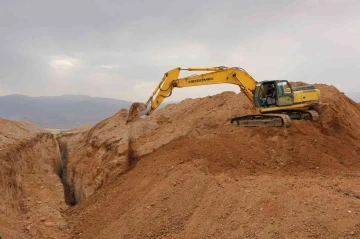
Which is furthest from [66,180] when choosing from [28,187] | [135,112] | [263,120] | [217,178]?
[263,120]

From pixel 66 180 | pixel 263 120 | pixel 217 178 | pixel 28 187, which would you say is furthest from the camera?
pixel 66 180

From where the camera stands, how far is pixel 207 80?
14.3 metres

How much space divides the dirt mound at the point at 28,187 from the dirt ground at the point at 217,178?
269mm

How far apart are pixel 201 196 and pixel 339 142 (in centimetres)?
554

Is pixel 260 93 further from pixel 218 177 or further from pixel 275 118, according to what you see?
pixel 218 177

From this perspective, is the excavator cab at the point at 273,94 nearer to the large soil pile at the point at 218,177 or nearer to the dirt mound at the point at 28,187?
the large soil pile at the point at 218,177

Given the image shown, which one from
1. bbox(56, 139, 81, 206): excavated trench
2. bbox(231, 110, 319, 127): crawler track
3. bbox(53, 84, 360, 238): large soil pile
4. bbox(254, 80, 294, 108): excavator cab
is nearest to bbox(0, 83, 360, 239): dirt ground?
bbox(53, 84, 360, 238): large soil pile

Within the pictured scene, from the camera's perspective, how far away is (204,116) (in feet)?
48.6

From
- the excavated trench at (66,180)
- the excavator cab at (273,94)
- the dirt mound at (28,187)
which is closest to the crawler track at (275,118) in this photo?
the excavator cab at (273,94)

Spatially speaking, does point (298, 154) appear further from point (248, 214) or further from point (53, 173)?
point (53, 173)

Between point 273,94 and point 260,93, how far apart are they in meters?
0.45

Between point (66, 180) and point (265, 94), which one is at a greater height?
point (265, 94)

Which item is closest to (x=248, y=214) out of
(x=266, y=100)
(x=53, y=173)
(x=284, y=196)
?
(x=284, y=196)

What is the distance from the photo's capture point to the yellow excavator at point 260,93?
1359 centimetres
